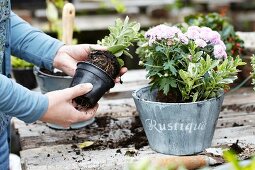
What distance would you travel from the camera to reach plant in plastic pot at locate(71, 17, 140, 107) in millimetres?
1816

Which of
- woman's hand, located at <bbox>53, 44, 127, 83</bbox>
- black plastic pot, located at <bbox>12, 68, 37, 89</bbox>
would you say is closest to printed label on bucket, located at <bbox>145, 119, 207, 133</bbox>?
woman's hand, located at <bbox>53, 44, 127, 83</bbox>

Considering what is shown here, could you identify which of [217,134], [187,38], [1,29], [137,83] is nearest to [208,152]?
[217,134]

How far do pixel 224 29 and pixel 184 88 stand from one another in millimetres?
1012

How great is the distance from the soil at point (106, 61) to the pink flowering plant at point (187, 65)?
125mm

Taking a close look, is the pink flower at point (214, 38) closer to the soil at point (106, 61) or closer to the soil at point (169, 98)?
the soil at point (169, 98)

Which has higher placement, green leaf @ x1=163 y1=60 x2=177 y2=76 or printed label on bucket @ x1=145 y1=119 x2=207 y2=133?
green leaf @ x1=163 y1=60 x2=177 y2=76

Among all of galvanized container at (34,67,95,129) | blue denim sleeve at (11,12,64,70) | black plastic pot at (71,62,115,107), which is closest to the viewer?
black plastic pot at (71,62,115,107)

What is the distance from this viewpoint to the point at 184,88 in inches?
72.6

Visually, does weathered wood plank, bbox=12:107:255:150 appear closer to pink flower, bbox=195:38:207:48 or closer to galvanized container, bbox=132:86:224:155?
galvanized container, bbox=132:86:224:155

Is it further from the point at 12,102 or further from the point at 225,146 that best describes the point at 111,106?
the point at 12,102

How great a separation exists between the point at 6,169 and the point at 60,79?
0.49 metres

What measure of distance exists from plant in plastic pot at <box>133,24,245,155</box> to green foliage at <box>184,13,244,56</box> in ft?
2.31

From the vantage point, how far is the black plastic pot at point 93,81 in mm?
1808

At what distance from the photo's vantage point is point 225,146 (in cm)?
194
